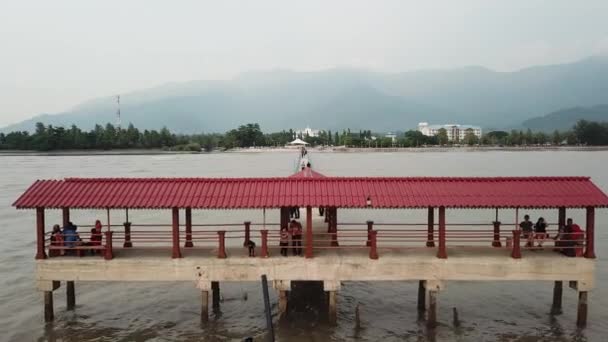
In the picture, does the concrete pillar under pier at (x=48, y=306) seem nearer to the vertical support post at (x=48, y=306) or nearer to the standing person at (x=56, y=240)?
the vertical support post at (x=48, y=306)

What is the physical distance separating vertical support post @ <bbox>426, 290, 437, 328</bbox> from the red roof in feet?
10.3

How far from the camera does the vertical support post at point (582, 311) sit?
1770cm

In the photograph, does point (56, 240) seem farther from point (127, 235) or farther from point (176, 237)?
point (176, 237)

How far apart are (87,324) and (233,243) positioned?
504 inches

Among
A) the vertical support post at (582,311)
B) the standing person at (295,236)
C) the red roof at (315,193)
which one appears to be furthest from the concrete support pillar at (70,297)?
the vertical support post at (582,311)

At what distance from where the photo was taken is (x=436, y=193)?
17125mm

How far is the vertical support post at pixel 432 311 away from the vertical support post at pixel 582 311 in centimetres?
476

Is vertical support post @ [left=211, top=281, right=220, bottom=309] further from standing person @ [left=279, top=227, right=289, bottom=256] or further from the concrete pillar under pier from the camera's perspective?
the concrete pillar under pier

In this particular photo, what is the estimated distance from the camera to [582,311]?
18.3 meters

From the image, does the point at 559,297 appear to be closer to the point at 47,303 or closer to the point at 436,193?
the point at 436,193

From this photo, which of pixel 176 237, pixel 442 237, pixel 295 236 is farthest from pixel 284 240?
pixel 442 237

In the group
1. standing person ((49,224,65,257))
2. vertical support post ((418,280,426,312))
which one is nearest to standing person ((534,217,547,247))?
vertical support post ((418,280,426,312))

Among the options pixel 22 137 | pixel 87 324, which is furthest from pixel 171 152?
pixel 87 324

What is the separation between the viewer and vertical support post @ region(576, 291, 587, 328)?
17.7m
